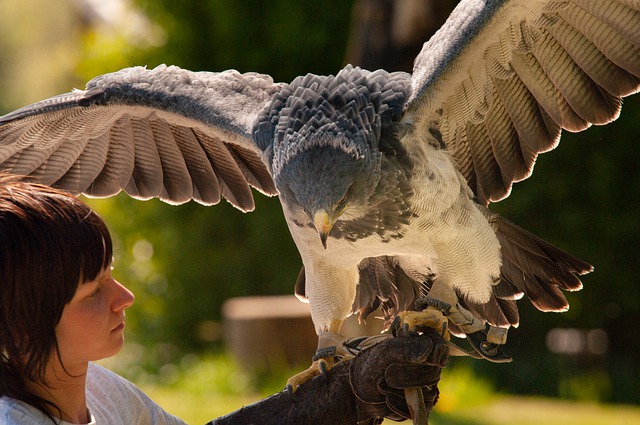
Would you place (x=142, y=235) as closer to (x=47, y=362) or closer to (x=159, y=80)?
(x=159, y=80)

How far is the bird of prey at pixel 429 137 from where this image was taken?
3.40 m

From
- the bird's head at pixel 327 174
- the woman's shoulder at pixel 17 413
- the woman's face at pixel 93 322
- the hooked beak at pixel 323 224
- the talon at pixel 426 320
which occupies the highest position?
the bird's head at pixel 327 174

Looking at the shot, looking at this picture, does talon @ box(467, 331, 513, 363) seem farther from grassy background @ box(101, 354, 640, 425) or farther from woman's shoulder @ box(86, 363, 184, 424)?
grassy background @ box(101, 354, 640, 425)

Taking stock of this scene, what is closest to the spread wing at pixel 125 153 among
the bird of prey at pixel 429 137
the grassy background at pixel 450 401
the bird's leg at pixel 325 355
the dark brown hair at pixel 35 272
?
the bird of prey at pixel 429 137

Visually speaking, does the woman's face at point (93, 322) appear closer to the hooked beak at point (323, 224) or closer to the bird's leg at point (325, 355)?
the hooked beak at point (323, 224)

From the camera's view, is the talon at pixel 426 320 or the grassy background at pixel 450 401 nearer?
the talon at pixel 426 320

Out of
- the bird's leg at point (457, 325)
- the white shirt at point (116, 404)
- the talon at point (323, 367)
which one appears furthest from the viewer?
the talon at point (323, 367)

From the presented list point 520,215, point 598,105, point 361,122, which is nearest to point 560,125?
point 598,105

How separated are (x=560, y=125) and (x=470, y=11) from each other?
0.70 meters

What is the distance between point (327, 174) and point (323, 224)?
19 cm

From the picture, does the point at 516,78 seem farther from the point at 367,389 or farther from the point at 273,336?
the point at 273,336

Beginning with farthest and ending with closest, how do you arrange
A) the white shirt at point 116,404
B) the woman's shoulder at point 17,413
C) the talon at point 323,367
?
1. the talon at point 323,367
2. the white shirt at point 116,404
3. the woman's shoulder at point 17,413

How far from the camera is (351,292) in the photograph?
3916 mm

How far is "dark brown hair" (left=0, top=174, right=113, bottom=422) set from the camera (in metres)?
2.47
